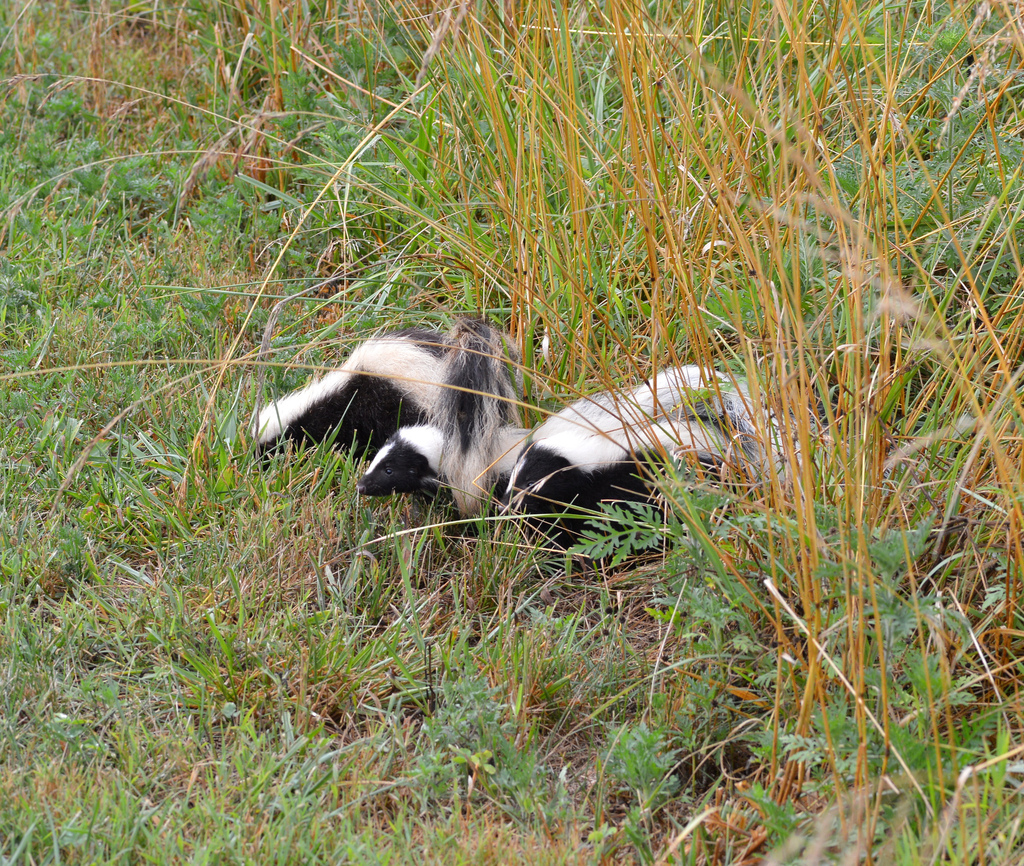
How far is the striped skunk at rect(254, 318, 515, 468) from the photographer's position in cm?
304

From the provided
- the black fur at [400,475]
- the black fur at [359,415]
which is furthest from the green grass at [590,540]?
the black fur at [359,415]

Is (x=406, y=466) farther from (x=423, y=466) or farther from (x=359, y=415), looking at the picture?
(x=359, y=415)

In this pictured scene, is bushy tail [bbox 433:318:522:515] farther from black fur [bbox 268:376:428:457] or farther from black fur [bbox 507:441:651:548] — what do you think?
black fur [bbox 268:376:428:457]

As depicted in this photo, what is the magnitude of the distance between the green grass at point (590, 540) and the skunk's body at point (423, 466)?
83mm

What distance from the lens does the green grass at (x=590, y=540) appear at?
182 centimetres

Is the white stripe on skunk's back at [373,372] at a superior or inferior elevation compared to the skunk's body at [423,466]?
superior

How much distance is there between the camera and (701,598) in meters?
2.09

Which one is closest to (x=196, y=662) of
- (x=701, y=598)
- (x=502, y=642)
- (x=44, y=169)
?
(x=502, y=642)

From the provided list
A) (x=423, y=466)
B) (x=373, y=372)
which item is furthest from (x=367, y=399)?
(x=423, y=466)

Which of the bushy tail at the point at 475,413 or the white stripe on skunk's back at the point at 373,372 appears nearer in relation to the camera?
the bushy tail at the point at 475,413

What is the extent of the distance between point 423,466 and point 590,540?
519 millimetres

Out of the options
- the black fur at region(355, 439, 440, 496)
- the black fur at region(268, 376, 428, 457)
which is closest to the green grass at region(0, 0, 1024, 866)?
the black fur at region(355, 439, 440, 496)

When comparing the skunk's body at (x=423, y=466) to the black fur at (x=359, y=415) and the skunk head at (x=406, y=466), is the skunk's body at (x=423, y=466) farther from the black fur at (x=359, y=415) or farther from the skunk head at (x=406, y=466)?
the black fur at (x=359, y=415)

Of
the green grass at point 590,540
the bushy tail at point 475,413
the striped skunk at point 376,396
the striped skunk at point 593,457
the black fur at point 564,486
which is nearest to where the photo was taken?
the green grass at point 590,540
